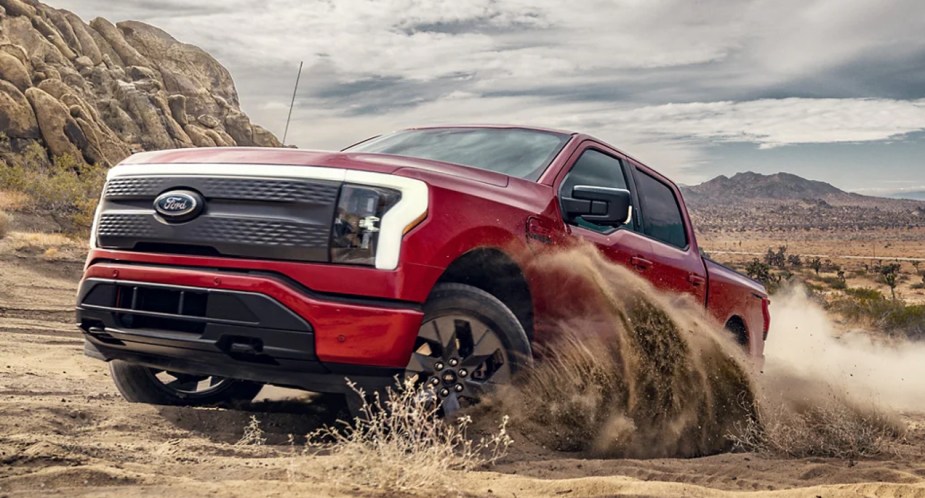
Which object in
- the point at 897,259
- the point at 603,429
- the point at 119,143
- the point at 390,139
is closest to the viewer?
the point at 603,429

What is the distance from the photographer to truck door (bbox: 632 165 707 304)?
5.56 metres

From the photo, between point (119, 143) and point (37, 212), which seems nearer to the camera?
point (37, 212)

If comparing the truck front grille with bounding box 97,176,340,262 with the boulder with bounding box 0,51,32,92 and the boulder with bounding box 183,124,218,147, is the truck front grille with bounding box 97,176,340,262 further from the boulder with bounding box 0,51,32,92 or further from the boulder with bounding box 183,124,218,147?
the boulder with bounding box 183,124,218,147

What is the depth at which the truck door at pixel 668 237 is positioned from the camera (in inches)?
219

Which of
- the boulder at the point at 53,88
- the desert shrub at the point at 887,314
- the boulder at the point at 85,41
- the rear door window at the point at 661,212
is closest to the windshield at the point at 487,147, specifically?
the rear door window at the point at 661,212

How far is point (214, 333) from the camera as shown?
3518 millimetres

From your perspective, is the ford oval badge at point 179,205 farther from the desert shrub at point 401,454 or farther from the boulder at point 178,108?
the boulder at point 178,108

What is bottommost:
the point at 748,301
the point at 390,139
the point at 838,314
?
the point at 838,314

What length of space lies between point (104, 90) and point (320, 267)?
223 ft

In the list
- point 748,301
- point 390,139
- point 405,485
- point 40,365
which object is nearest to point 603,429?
point 405,485

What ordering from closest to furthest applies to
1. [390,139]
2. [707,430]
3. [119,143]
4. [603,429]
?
[603,429]
[707,430]
[390,139]
[119,143]

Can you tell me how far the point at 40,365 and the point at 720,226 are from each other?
127864mm

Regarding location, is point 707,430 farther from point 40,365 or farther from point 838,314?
point 838,314

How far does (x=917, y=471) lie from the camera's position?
14.2 feet
